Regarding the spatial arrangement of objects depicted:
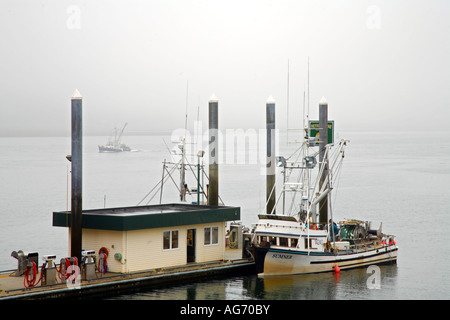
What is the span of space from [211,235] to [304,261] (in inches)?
207

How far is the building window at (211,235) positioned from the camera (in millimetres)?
37062

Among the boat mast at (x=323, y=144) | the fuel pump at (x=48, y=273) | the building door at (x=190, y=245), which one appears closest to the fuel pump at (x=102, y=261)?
the fuel pump at (x=48, y=273)

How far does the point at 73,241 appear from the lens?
31.2 m

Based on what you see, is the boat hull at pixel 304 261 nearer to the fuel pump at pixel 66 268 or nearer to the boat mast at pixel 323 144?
the boat mast at pixel 323 144

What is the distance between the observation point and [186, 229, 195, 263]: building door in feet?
120

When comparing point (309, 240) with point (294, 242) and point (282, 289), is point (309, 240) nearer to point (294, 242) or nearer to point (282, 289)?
point (294, 242)

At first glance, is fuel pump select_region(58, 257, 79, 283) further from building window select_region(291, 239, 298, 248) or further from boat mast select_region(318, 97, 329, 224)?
boat mast select_region(318, 97, 329, 224)

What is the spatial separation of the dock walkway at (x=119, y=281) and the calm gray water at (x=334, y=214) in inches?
19.2

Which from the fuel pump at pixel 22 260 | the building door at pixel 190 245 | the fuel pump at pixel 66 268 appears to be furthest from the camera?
the building door at pixel 190 245

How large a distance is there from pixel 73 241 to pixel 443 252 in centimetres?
3232

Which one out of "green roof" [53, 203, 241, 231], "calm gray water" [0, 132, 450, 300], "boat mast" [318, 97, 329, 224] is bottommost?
"calm gray water" [0, 132, 450, 300]

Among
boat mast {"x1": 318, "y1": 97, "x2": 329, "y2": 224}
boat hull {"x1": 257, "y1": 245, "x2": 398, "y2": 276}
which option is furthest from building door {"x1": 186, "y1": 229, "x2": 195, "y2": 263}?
boat mast {"x1": 318, "y1": 97, "x2": 329, "y2": 224}

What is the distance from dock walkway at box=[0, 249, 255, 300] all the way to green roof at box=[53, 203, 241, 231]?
7.17 ft
